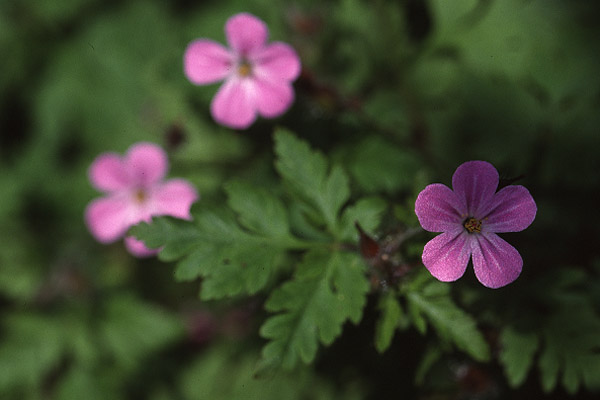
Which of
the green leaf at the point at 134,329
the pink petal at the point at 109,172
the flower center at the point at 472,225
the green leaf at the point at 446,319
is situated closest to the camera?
the flower center at the point at 472,225

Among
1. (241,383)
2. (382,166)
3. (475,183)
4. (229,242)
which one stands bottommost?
(241,383)

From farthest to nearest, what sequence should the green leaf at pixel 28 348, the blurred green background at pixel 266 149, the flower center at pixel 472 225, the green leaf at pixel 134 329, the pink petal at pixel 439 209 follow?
the green leaf at pixel 134 329 → the green leaf at pixel 28 348 → the blurred green background at pixel 266 149 → the flower center at pixel 472 225 → the pink petal at pixel 439 209

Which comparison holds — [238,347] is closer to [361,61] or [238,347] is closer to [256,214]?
[256,214]

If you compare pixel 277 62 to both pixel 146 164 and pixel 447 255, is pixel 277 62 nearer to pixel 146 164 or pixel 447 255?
pixel 146 164

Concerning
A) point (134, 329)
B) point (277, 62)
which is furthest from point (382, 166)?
point (134, 329)

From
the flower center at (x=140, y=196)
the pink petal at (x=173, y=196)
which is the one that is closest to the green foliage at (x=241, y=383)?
the pink petal at (x=173, y=196)

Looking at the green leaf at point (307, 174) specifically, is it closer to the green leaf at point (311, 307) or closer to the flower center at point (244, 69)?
the green leaf at point (311, 307)
